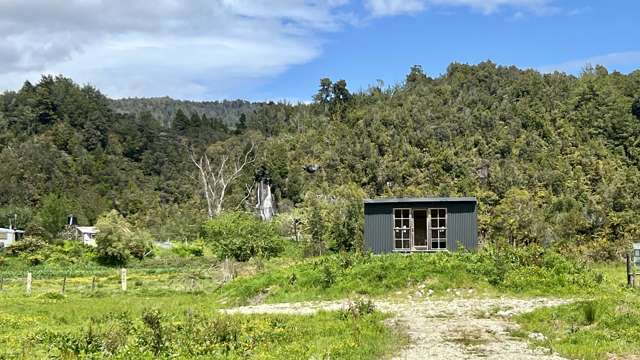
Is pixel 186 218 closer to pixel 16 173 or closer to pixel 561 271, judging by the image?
pixel 16 173

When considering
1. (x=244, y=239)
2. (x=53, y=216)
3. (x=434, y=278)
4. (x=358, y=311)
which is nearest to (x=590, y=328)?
(x=358, y=311)

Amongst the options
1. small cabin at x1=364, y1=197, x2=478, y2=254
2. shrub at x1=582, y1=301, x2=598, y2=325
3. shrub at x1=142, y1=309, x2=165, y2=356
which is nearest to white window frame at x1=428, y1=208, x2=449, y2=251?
small cabin at x1=364, y1=197, x2=478, y2=254

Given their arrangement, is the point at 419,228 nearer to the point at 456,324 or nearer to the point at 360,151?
the point at 456,324

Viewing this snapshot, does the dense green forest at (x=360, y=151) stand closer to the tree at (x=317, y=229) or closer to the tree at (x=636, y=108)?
the tree at (x=636, y=108)

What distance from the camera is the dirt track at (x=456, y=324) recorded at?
44.7 feet

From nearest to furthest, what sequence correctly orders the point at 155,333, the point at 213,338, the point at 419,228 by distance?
the point at 155,333 < the point at 213,338 < the point at 419,228

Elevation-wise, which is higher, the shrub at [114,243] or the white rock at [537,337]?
the white rock at [537,337]

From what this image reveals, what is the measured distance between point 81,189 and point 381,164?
49279 mm

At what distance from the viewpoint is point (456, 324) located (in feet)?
57.3

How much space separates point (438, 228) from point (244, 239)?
17077 millimetres

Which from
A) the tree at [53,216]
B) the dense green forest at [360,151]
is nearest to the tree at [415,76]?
the dense green forest at [360,151]

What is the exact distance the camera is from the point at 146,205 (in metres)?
109

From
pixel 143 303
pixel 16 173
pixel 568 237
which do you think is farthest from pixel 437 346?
pixel 16 173

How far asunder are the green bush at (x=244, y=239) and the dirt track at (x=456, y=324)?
2150 cm
